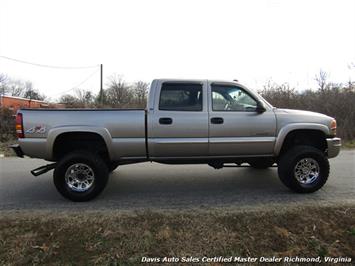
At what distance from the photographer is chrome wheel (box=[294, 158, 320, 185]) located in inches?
202

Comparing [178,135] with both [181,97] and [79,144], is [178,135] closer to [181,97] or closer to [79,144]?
[181,97]

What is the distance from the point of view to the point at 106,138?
4828mm

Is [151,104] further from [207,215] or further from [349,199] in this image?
[349,199]

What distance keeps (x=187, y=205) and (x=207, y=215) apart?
1.86 feet

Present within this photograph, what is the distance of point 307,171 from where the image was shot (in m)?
5.18

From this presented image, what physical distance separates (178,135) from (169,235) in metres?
1.86

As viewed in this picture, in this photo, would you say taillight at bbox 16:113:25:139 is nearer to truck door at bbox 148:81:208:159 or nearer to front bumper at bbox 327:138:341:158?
truck door at bbox 148:81:208:159

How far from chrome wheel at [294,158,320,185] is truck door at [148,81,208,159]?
1.69 metres

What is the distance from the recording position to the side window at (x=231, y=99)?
512 centimetres

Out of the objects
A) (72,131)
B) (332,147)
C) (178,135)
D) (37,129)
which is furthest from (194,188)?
(37,129)

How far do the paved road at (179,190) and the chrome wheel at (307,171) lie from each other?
0.88ft

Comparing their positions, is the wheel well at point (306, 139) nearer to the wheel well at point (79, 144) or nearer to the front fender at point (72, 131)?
the front fender at point (72, 131)

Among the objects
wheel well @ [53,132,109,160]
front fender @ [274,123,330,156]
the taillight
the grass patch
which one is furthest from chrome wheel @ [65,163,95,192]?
front fender @ [274,123,330,156]

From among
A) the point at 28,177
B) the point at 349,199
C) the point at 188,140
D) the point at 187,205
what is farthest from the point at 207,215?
the point at 28,177
